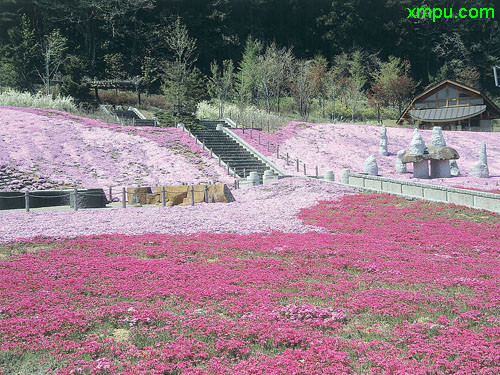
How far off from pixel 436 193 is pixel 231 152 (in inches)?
682

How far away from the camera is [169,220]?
18344mm

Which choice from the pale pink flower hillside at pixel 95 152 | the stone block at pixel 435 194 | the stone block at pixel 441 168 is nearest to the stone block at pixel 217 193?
the pale pink flower hillside at pixel 95 152

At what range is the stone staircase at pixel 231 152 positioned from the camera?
3425 cm

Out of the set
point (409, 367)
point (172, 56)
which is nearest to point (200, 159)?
point (409, 367)

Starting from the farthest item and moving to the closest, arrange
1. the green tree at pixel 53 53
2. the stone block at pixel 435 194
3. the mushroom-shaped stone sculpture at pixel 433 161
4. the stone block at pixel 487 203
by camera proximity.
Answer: the green tree at pixel 53 53, the mushroom-shaped stone sculpture at pixel 433 161, the stone block at pixel 435 194, the stone block at pixel 487 203

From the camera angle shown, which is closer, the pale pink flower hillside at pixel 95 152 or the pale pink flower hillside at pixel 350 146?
the pale pink flower hillside at pixel 95 152

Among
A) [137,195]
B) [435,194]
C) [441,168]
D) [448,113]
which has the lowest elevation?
[435,194]

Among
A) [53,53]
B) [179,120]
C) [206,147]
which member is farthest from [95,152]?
[53,53]

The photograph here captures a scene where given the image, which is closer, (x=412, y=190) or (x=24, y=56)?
(x=412, y=190)

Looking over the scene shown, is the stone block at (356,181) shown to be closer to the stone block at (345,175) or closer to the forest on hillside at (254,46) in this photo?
the stone block at (345,175)

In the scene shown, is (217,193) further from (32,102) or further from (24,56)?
(24,56)

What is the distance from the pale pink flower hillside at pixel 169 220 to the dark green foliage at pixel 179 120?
18.4 metres

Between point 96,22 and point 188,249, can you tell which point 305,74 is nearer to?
point 96,22

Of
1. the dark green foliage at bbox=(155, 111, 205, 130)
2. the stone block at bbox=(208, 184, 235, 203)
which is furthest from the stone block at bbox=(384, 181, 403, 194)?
the dark green foliage at bbox=(155, 111, 205, 130)
